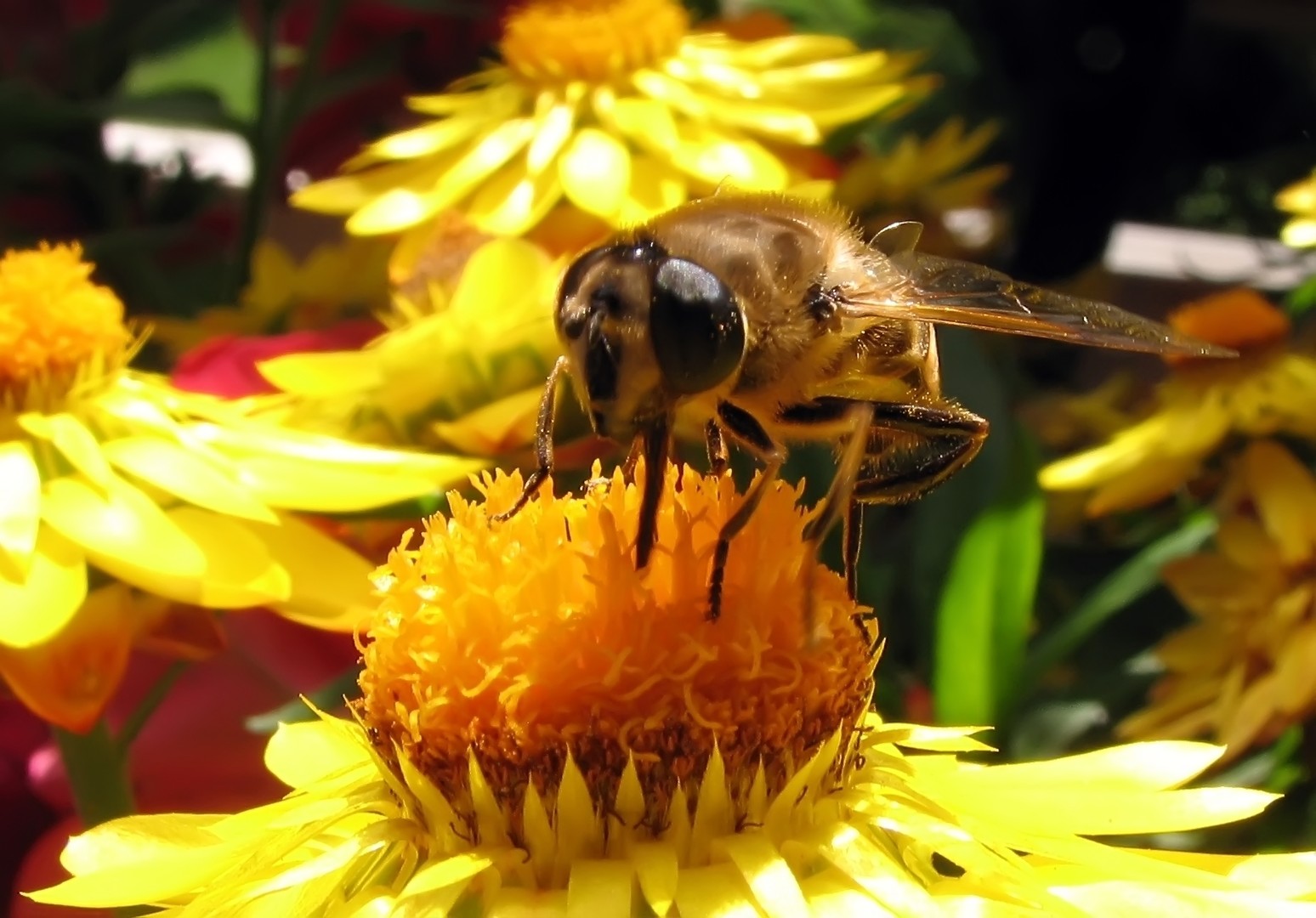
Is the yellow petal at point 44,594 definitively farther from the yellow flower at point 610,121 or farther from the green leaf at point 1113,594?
the green leaf at point 1113,594

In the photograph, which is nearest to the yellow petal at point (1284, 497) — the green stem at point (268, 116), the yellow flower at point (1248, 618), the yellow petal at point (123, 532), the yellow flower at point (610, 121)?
the yellow flower at point (1248, 618)

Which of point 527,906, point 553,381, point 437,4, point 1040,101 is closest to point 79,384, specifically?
point 553,381

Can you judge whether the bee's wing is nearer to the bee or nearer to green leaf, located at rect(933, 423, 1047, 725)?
the bee

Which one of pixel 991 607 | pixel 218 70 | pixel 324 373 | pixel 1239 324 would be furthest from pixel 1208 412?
pixel 218 70

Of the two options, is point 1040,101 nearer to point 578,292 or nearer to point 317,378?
point 317,378

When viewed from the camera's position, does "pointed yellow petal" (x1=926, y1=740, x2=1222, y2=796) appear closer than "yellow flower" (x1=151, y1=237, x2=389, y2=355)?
Yes

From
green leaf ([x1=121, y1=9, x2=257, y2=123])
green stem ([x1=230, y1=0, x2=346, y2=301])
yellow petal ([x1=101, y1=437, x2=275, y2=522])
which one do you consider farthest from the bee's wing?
green leaf ([x1=121, y1=9, x2=257, y2=123])

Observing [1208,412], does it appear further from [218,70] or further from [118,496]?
[218,70]
